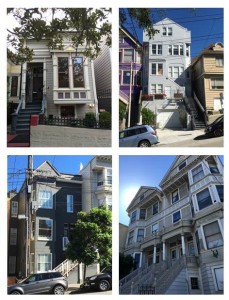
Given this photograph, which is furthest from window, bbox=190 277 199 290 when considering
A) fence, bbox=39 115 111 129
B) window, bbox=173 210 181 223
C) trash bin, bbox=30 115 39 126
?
trash bin, bbox=30 115 39 126

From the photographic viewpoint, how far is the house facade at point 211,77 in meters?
4.04

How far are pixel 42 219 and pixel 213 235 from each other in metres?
1.59

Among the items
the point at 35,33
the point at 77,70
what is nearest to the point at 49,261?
the point at 77,70

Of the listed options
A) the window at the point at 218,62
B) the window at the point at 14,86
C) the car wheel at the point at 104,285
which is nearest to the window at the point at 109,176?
the car wheel at the point at 104,285

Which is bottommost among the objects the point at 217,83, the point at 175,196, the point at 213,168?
the point at 175,196

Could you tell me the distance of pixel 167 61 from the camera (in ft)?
13.9

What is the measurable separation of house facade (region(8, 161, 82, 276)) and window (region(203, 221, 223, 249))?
119cm

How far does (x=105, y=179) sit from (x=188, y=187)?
82cm

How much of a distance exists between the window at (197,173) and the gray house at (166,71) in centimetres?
45

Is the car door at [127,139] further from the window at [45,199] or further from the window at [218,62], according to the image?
the window at [218,62]

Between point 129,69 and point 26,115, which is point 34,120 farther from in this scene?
point 129,69

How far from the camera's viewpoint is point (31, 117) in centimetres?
415

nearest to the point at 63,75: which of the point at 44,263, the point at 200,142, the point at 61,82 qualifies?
the point at 61,82
